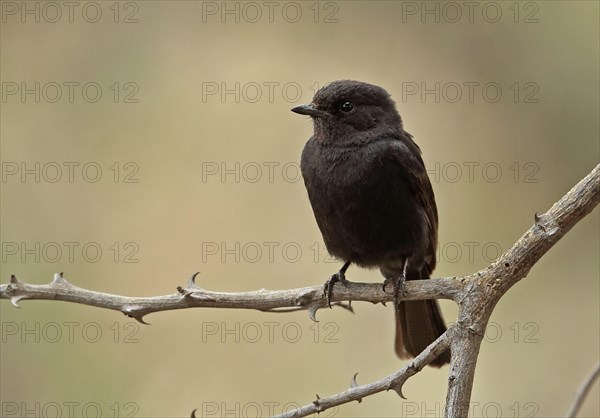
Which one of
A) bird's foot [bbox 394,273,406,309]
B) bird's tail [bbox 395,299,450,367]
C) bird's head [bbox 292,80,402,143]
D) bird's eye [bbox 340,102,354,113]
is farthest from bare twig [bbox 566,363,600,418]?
bird's eye [bbox 340,102,354,113]

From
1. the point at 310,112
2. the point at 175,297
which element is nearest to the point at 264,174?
the point at 310,112

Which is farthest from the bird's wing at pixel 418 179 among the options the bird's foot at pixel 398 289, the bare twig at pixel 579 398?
the bare twig at pixel 579 398

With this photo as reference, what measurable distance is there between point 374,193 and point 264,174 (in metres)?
2.76

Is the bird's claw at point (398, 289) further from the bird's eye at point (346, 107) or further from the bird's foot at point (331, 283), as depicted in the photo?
the bird's eye at point (346, 107)

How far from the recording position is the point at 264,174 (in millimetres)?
7480

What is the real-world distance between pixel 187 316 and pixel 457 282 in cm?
368

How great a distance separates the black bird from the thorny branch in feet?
2.61

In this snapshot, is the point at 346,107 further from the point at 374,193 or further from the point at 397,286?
the point at 397,286

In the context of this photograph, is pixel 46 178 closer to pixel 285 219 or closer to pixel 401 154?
pixel 285 219

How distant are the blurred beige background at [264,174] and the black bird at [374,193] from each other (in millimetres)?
1448

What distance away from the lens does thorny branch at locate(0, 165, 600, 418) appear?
3379 millimetres

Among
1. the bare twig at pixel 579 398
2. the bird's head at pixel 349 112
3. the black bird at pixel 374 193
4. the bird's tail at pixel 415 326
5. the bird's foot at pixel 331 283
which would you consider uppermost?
the bird's head at pixel 349 112

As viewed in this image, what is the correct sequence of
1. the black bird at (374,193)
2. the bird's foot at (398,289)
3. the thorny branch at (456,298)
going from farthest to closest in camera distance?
1. the black bird at (374,193)
2. the bird's foot at (398,289)
3. the thorny branch at (456,298)

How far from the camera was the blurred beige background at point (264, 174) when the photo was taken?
674 cm
